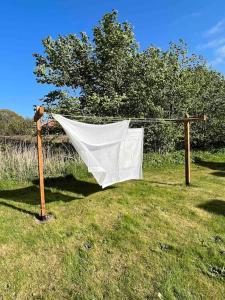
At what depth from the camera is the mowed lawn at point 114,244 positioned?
3.28m

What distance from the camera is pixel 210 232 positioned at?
4434 mm

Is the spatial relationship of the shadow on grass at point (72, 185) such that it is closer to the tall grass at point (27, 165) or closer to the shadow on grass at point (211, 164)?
the tall grass at point (27, 165)

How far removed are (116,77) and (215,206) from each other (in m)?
6.05

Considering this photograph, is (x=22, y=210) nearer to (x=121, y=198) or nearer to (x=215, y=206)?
(x=121, y=198)

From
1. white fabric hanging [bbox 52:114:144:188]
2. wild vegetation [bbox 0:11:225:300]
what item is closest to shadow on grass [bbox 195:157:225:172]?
wild vegetation [bbox 0:11:225:300]

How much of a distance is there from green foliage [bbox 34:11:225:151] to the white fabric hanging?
3689 millimetres

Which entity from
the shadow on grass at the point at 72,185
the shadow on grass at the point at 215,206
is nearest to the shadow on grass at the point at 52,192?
the shadow on grass at the point at 72,185

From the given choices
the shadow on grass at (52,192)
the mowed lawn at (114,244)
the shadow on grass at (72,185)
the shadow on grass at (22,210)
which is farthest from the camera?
the shadow on grass at (72,185)

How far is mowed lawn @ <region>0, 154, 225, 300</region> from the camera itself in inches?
129

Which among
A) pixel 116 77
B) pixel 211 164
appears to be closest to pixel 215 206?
pixel 211 164

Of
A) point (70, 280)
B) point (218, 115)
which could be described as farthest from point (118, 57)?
point (70, 280)

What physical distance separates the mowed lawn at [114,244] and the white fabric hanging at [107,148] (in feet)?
1.61

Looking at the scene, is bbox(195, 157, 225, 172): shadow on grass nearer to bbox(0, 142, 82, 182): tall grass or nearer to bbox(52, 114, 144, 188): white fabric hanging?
bbox(52, 114, 144, 188): white fabric hanging

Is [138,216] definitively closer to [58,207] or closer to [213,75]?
[58,207]
